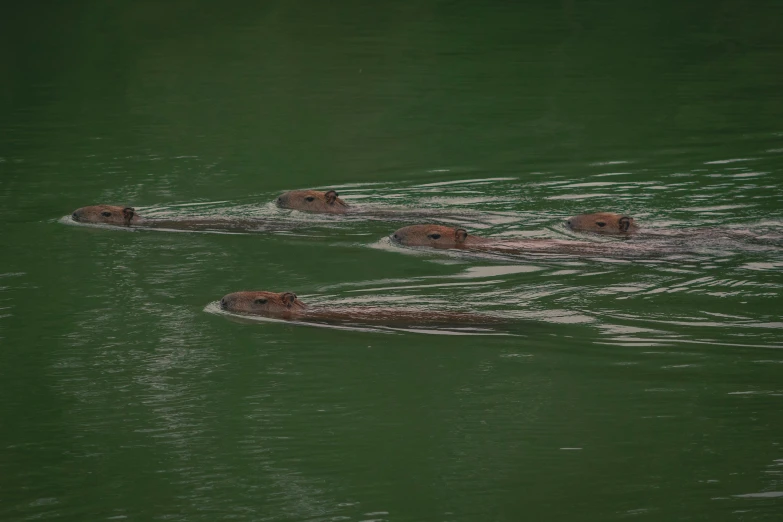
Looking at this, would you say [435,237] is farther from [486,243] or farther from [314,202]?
[314,202]

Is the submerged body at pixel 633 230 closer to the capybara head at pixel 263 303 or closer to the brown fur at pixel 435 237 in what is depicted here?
the brown fur at pixel 435 237

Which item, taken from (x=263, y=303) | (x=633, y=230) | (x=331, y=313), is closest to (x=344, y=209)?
(x=633, y=230)

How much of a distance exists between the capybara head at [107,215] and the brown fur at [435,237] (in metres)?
2.85

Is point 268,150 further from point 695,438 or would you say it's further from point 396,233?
point 695,438

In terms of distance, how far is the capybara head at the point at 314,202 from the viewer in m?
15.5

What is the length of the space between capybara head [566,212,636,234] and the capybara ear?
4.39 m

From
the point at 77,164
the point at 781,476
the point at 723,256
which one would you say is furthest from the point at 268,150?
the point at 781,476

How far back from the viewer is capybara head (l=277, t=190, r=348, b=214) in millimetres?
15461

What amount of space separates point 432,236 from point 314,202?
2.09 m

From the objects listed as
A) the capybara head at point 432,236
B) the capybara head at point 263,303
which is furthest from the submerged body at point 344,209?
the capybara head at point 263,303

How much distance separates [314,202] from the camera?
614 inches

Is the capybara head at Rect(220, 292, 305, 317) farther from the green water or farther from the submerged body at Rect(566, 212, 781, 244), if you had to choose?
the submerged body at Rect(566, 212, 781, 244)

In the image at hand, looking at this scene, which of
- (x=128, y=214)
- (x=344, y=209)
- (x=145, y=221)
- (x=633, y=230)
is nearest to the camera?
(x=633, y=230)

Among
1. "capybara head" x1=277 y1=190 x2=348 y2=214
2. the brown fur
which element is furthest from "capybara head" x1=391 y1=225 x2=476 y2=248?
"capybara head" x1=277 y1=190 x2=348 y2=214
